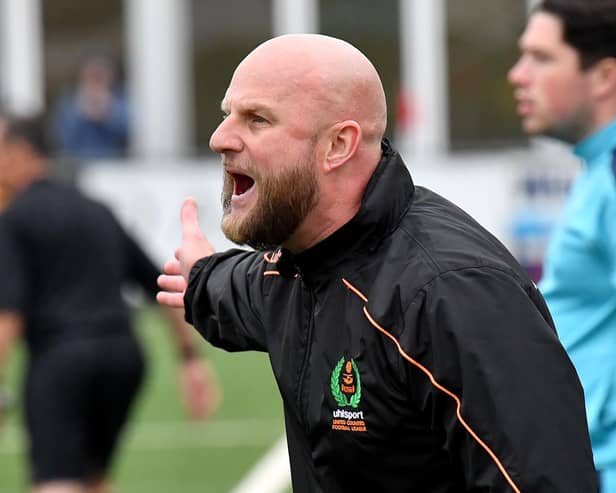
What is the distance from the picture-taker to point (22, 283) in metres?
6.70

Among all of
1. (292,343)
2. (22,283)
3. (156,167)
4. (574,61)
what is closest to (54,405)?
(22,283)

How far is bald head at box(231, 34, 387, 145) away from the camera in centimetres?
314

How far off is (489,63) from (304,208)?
54.6ft

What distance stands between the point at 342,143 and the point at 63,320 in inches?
154

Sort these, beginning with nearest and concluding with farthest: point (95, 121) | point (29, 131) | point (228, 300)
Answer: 1. point (228, 300)
2. point (29, 131)
3. point (95, 121)

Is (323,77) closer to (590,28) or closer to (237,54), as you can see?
(590,28)

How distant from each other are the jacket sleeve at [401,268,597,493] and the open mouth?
0.50m

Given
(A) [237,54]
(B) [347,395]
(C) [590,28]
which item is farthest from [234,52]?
(B) [347,395]

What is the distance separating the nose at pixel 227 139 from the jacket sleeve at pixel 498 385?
517mm

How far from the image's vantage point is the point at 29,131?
6875 millimetres

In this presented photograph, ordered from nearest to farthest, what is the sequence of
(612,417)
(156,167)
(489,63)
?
(612,417)
(156,167)
(489,63)

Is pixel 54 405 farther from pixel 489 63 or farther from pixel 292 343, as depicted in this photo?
pixel 489 63

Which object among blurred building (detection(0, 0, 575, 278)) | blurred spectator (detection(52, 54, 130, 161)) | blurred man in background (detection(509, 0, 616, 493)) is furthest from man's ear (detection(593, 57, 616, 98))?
blurred building (detection(0, 0, 575, 278))

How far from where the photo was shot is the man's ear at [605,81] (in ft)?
14.5
